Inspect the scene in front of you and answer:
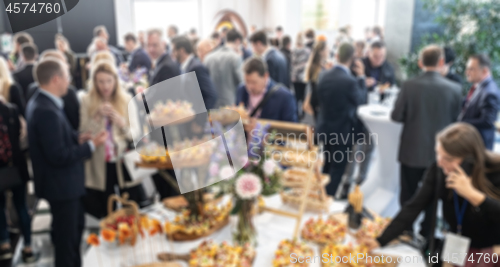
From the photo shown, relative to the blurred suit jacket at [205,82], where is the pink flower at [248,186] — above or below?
below

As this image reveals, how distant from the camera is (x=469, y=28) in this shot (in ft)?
13.9

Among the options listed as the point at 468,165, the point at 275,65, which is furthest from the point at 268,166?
the point at 275,65

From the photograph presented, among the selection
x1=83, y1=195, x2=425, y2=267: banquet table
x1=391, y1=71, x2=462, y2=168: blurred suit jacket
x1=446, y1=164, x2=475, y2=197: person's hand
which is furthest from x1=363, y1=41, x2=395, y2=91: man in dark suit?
x1=446, y1=164, x2=475, y2=197: person's hand

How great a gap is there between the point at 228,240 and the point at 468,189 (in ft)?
3.54

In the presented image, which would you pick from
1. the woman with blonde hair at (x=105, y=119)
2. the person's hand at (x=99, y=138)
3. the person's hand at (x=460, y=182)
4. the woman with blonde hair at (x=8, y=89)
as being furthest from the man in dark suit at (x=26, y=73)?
the person's hand at (x=460, y=182)

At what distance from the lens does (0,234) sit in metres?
2.79

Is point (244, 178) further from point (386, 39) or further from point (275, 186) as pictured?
point (386, 39)

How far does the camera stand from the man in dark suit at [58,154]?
2.04 meters

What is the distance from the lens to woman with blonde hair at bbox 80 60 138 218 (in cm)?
246

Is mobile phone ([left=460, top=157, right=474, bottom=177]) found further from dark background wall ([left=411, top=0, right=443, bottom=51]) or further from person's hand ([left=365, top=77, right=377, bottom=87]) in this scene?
dark background wall ([left=411, top=0, right=443, bottom=51])

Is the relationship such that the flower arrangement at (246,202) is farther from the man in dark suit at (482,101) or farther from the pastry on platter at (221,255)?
the man in dark suit at (482,101)

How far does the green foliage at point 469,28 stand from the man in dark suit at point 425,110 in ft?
5.63

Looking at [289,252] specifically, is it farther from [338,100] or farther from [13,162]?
[13,162]

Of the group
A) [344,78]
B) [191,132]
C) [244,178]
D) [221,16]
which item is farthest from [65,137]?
[221,16]
